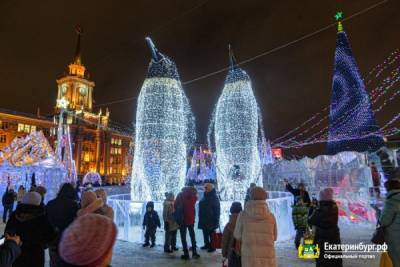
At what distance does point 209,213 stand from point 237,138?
5071 mm

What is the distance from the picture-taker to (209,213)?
739 cm

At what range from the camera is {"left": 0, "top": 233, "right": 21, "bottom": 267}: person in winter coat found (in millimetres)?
2752

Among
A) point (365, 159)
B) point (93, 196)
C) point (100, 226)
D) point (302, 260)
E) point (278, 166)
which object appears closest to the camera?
point (100, 226)

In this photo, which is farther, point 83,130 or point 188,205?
point 83,130

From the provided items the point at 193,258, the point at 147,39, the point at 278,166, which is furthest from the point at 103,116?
the point at 193,258

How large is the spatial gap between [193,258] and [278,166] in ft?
49.4

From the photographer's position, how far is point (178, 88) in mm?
12016

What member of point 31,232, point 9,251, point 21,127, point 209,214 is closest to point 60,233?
point 31,232

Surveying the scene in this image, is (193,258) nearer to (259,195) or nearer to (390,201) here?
(259,195)

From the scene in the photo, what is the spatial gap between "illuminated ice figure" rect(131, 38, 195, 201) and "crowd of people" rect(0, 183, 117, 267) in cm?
486

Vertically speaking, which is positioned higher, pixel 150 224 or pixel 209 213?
pixel 209 213

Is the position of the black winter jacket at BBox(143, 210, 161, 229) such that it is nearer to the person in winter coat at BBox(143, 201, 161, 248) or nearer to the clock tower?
the person in winter coat at BBox(143, 201, 161, 248)

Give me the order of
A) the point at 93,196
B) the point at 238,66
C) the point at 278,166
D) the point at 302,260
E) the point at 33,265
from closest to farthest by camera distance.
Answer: the point at 33,265 < the point at 93,196 < the point at 302,260 < the point at 238,66 < the point at 278,166

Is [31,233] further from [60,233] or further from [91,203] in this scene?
[91,203]
